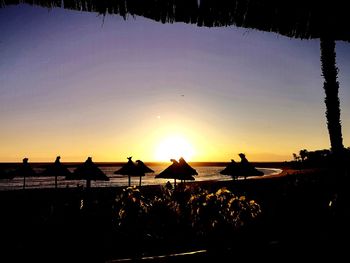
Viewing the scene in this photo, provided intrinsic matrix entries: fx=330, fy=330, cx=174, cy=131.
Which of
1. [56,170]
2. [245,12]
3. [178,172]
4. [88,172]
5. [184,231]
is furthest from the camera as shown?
[56,170]

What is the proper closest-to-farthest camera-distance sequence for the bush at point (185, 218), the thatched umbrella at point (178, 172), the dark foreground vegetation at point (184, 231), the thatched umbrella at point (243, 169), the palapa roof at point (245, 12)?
the dark foreground vegetation at point (184, 231)
the palapa roof at point (245, 12)
the bush at point (185, 218)
the thatched umbrella at point (178, 172)
the thatched umbrella at point (243, 169)

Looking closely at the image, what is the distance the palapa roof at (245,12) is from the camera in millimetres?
2225

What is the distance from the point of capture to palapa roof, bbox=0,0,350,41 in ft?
7.30

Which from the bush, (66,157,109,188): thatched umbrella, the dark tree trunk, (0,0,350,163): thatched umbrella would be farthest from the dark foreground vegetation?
(66,157,109,188): thatched umbrella

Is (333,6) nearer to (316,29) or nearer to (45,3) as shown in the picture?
(316,29)

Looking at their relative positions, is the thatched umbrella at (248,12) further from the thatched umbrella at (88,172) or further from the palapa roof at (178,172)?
the thatched umbrella at (88,172)

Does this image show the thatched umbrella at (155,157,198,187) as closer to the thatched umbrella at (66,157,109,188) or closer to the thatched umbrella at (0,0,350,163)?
the thatched umbrella at (66,157,109,188)

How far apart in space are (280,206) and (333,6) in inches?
119

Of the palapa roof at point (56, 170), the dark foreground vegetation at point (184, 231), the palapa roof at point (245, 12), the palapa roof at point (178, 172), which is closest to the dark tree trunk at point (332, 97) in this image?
the dark foreground vegetation at point (184, 231)

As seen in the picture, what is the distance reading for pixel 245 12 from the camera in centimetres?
248

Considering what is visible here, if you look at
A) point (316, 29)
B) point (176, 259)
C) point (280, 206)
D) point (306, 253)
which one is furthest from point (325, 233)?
point (280, 206)

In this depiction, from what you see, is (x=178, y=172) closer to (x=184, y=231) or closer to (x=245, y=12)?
(x=184, y=231)

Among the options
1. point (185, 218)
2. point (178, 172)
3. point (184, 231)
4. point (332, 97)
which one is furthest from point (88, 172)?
point (184, 231)

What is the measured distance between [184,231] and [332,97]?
620 cm
